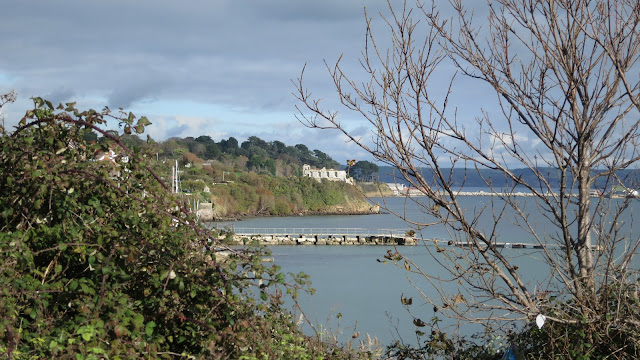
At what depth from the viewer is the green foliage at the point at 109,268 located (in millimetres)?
2947

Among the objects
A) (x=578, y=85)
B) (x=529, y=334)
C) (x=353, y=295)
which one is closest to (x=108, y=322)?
(x=529, y=334)

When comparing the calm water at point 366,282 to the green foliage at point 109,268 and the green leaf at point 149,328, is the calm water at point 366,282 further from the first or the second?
the green leaf at point 149,328

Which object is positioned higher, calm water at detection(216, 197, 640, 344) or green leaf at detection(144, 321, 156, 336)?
green leaf at detection(144, 321, 156, 336)

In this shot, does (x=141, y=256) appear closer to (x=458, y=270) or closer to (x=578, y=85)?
(x=458, y=270)

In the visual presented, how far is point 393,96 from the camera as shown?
3.72m

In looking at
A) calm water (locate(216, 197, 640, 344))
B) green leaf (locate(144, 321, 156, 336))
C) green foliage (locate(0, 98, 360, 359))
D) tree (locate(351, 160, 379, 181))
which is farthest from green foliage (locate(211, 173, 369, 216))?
green leaf (locate(144, 321, 156, 336))

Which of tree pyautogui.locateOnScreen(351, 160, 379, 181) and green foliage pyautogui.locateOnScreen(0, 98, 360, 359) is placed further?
tree pyautogui.locateOnScreen(351, 160, 379, 181)

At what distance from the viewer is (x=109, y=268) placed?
300 centimetres

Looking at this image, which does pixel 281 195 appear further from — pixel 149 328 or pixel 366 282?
pixel 149 328

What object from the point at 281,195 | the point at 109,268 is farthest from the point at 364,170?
the point at 109,268

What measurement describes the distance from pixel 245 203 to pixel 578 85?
242 ft

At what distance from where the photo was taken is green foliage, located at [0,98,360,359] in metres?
2.95

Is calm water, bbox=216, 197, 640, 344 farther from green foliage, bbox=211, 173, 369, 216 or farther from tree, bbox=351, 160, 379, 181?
tree, bbox=351, 160, 379, 181

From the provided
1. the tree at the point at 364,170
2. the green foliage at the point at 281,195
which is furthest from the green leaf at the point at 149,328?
the tree at the point at 364,170
